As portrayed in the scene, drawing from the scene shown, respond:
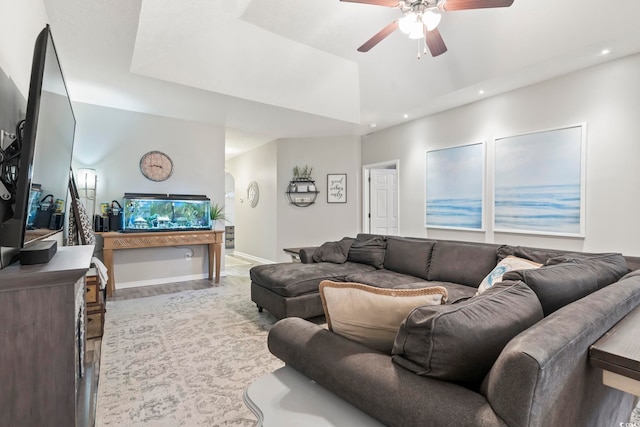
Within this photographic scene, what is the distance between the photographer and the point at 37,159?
52.9 inches

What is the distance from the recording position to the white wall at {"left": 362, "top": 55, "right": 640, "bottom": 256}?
3.20 meters

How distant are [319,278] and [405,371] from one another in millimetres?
2345

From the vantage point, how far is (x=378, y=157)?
20.3 feet

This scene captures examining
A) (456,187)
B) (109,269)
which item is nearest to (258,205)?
(109,269)

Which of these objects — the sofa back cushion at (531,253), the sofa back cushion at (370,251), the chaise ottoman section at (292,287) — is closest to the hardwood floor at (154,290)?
the chaise ottoman section at (292,287)

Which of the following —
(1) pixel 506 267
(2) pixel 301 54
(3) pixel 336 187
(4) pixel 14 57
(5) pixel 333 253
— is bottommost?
(5) pixel 333 253

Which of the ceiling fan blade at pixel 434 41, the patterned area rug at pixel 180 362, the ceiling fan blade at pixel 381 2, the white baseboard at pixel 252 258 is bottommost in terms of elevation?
the patterned area rug at pixel 180 362

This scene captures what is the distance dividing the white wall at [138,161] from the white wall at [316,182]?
141 centimetres

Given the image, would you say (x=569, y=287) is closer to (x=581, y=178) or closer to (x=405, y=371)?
(x=405, y=371)

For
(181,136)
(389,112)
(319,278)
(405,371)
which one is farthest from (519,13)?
(181,136)

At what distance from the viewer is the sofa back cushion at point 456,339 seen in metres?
0.89

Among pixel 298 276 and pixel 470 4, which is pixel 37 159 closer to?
pixel 298 276

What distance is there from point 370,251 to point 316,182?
2877 millimetres

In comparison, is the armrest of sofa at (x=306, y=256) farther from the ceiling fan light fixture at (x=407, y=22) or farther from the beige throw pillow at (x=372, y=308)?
the beige throw pillow at (x=372, y=308)
